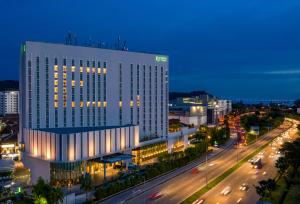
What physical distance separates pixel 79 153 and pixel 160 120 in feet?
121

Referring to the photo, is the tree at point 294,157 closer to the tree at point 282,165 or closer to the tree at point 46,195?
the tree at point 282,165

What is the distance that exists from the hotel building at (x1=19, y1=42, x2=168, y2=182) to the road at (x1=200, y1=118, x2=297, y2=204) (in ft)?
70.2

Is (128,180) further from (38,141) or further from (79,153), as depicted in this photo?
(38,141)

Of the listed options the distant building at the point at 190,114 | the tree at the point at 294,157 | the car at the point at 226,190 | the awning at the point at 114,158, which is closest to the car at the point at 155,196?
the car at the point at 226,190

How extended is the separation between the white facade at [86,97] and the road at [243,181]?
21549mm

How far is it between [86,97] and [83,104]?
66.7 inches

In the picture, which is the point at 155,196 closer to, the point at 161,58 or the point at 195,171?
the point at 195,171

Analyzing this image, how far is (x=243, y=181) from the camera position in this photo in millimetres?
58531

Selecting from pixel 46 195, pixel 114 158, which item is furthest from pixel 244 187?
pixel 46 195

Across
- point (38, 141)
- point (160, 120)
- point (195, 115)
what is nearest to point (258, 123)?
point (195, 115)

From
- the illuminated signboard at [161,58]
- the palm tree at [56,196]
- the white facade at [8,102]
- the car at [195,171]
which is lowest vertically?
the car at [195,171]

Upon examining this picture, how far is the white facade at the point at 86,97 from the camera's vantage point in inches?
2515

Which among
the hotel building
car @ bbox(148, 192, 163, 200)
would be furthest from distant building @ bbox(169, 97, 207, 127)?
car @ bbox(148, 192, 163, 200)

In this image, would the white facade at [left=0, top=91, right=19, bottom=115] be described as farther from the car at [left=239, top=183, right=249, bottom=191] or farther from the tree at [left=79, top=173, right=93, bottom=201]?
the car at [left=239, top=183, right=249, bottom=191]
